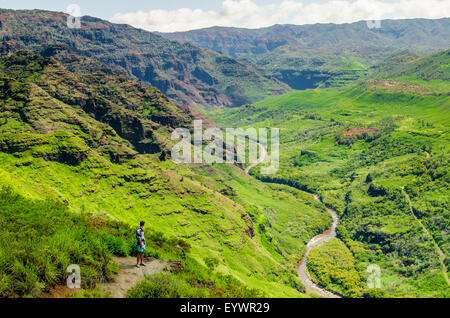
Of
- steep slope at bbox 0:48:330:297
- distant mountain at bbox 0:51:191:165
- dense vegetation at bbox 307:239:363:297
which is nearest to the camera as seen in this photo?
steep slope at bbox 0:48:330:297

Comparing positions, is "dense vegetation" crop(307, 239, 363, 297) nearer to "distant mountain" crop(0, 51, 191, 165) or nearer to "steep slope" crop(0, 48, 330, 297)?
"steep slope" crop(0, 48, 330, 297)

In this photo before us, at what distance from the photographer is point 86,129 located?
150m

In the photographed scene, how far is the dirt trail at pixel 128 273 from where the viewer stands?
27.4 metres

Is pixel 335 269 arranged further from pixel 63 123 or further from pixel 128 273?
pixel 128 273

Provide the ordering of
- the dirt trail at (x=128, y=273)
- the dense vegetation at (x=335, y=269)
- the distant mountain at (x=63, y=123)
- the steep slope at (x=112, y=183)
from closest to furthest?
the dirt trail at (x=128, y=273)
the steep slope at (x=112, y=183)
the distant mountain at (x=63, y=123)
the dense vegetation at (x=335, y=269)

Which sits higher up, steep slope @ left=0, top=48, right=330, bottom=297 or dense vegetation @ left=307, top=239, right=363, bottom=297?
steep slope @ left=0, top=48, right=330, bottom=297

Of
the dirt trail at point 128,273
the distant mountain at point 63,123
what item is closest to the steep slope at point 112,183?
the distant mountain at point 63,123

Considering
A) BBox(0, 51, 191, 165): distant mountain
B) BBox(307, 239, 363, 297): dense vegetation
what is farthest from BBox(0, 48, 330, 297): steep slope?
BBox(307, 239, 363, 297): dense vegetation

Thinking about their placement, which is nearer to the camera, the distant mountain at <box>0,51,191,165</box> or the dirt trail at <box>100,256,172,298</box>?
the dirt trail at <box>100,256,172,298</box>

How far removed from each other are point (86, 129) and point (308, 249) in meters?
129

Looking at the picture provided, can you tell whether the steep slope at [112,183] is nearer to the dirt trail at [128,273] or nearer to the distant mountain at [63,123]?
the distant mountain at [63,123]

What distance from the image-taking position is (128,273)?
3056 cm

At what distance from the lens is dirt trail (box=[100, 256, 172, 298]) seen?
2742 centimetres

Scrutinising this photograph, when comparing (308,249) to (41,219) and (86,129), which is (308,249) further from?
(41,219)
